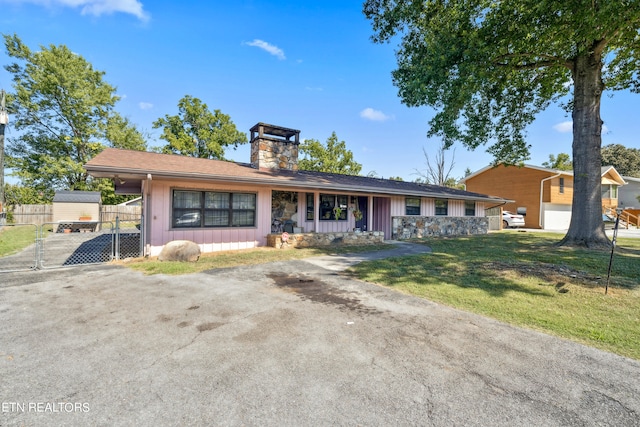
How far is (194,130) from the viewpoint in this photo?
28.3m

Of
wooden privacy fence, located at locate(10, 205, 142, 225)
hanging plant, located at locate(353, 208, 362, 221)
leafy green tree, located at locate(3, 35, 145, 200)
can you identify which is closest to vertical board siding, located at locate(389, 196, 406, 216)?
hanging plant, located at locate(353, 208, 362, 221)

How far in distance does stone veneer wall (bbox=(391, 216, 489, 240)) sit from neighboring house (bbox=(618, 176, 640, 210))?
27.9 metres

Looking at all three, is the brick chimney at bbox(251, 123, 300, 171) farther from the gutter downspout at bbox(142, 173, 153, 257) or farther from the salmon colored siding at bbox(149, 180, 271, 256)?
the gutter downspout at bbox(142, 173, 153, 257)

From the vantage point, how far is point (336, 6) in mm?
11711

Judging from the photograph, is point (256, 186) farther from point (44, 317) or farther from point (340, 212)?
point (44, 317)

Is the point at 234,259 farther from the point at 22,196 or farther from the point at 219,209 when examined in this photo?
the point at 22,196

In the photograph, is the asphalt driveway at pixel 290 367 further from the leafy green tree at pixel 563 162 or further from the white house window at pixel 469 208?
the leafy green tree at pixel 563 162

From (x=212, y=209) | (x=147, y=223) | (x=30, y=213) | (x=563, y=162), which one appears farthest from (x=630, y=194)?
(x=30, y=213)

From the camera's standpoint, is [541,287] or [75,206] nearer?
[541,287]

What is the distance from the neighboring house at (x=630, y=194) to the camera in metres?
31.2

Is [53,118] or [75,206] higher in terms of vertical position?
[53,118]

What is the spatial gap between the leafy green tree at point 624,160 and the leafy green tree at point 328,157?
44.4 m

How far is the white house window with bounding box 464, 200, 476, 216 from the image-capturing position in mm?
17266

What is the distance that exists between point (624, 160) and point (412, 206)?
53.2 m
